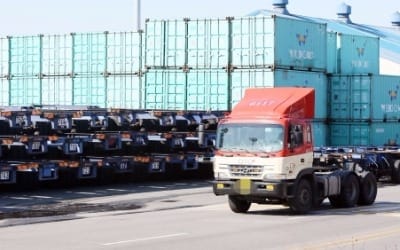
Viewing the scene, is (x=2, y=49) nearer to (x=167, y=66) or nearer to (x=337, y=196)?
(x=167, y=66)

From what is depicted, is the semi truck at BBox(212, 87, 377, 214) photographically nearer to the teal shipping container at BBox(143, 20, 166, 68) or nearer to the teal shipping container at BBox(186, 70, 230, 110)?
the teal shipping container at BBox(186, 70, 230, 110)

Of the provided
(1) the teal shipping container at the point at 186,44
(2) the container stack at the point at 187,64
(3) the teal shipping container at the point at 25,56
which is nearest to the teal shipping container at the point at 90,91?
(3) the teal shipping container at the point at 25,56

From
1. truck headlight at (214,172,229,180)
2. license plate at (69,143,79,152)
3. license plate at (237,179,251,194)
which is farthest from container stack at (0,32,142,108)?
license plate at (237,179,251,194)

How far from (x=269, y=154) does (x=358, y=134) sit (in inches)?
692

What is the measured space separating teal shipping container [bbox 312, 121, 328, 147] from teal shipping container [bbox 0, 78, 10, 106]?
1358 cm

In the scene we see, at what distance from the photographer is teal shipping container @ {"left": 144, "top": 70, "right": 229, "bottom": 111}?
106ft

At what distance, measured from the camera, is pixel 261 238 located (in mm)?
14281

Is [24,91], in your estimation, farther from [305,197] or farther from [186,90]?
[305,197]

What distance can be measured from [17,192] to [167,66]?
972 cm

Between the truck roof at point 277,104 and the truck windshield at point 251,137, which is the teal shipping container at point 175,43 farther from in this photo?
the truck windshield at point 251,137

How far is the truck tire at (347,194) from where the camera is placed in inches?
805

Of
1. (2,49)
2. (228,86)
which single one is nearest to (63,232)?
(228,86)

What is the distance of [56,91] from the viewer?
36438 mm

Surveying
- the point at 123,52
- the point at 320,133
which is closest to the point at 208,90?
the point at 123,52
